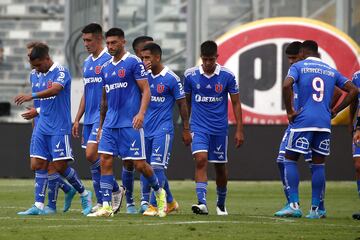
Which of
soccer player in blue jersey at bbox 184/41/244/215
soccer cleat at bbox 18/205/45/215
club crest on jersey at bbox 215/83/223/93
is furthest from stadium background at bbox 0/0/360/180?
soccer cleat at bbox 18/205/45/215

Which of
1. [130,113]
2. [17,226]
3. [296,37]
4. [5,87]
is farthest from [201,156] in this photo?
[5,87]

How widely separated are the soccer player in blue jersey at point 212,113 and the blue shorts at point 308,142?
89 cm

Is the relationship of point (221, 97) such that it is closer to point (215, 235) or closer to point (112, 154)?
point (112, 154)

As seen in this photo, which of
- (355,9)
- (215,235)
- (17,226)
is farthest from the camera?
(355,9)

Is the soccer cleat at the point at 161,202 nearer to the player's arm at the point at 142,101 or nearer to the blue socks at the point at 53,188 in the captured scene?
the player's arm at the point at 142,101

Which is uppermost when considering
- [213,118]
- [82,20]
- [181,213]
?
[82,20]

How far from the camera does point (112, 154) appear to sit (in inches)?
583

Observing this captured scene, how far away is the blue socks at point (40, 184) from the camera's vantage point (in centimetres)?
1578

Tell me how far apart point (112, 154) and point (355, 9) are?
1287 centimetres

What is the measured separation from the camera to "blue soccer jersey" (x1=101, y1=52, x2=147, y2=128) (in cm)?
1489

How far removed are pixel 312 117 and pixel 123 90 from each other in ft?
7.81

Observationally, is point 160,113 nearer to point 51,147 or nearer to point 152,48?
point 152,48

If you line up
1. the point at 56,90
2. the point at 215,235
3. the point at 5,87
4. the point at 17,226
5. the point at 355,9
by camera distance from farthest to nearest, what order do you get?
the point at 5,87 < the point at 355,9 < the point at 56,90 < the point at 17,226 < the point at 215,235

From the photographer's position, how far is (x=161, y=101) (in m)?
16.3
